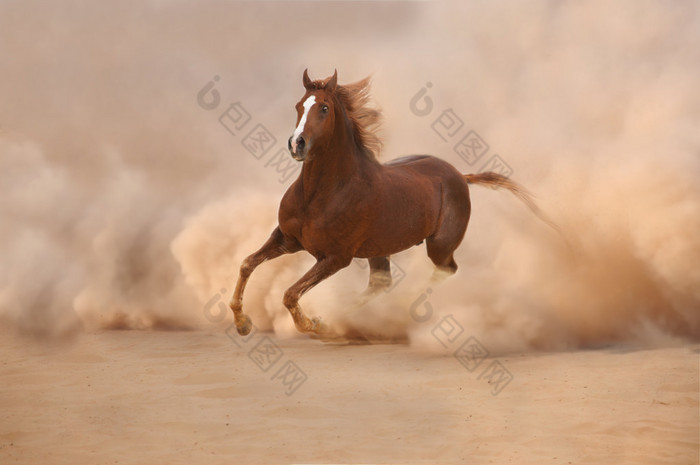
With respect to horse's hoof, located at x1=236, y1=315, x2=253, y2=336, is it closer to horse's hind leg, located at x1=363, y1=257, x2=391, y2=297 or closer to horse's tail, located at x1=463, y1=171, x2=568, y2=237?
horse's hind leg, located at x1=363, y1=257, x2=391, y2=297

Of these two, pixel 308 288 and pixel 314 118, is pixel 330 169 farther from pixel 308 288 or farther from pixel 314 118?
pixel 308 288

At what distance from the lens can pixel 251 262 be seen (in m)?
5.62

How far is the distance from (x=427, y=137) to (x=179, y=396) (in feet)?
14.1

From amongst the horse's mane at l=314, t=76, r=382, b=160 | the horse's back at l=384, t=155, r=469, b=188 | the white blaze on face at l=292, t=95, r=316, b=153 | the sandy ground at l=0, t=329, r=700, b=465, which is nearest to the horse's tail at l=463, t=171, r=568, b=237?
A: the horse's back at l=384, t=155, r=469, b=188

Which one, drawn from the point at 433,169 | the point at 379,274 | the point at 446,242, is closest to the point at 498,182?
the point at 433,169

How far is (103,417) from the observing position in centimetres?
773

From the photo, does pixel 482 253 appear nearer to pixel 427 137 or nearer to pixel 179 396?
pixel 427 137

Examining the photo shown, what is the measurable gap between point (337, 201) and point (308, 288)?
2.02 ft

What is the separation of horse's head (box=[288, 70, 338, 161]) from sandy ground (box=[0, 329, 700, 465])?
2.78 meters

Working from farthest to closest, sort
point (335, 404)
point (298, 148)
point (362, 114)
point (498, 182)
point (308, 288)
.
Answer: point (335, 404), point (498, 182), point (362, 114), point (308, 288), point (298, 148)

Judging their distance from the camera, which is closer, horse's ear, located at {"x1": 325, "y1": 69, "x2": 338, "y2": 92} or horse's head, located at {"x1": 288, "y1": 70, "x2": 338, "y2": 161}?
horse's head, located at {"x1": 288, "y1": 70, "x2": 338, "y2": 161}

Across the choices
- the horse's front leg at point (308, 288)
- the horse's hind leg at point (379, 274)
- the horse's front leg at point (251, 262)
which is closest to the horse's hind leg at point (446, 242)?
the horse's hind leg at point (379, 274)

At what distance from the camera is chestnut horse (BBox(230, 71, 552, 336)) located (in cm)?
548

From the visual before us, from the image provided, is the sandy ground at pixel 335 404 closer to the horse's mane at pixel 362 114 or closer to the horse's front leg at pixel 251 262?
the horse's front leg at pixel 251 262
